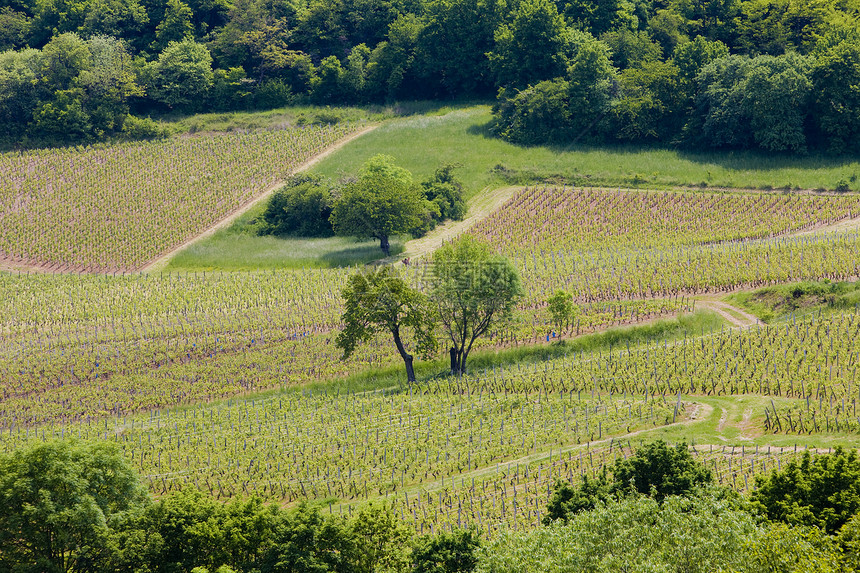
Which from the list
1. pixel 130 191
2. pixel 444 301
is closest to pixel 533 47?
pixel 130 191

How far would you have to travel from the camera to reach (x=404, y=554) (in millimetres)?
34250

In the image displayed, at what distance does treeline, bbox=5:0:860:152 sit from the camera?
3455 inches

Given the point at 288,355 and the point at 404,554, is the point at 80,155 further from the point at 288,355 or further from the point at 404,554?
the point at 404,554

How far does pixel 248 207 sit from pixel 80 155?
21339 millimetres

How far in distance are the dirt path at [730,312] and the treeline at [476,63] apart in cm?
3028

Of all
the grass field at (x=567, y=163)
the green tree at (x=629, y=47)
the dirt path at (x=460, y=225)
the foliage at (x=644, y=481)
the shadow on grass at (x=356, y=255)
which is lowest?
the foliage at (x=644, y=481)

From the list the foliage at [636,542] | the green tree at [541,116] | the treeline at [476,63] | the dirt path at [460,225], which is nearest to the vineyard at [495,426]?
the foliage at [636,542]

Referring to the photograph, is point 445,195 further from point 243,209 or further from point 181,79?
point 181,79

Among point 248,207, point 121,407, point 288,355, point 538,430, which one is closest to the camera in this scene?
point 538,430

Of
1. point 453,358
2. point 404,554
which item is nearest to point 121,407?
point 453,358

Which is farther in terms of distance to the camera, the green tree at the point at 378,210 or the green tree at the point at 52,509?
the green tree at the point at 378,210

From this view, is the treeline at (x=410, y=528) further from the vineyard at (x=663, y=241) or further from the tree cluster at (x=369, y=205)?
the tree cluster at (x=369, y=205)

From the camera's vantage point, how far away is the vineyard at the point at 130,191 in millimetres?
85625

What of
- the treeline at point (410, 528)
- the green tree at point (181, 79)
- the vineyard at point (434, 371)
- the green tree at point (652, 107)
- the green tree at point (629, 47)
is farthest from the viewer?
the green tree at point (181, 79)
